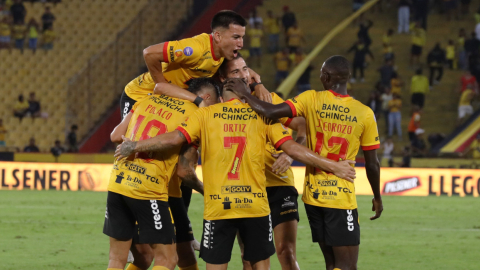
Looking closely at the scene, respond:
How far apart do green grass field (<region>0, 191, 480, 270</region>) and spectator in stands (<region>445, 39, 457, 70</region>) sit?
9.52m

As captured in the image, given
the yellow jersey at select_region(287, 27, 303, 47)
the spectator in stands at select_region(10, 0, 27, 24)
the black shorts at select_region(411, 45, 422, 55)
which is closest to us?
the black shorts at select_region(411, 45, 422, 55)

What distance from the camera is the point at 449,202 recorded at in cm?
1592

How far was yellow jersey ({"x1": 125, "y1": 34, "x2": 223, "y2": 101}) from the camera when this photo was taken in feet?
21.5

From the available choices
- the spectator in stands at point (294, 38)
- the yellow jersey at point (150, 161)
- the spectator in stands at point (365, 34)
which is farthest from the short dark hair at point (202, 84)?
the spectator in stands at point (294, 38)

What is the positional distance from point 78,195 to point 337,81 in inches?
462

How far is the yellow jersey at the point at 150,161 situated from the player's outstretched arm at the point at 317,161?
95 centimetres

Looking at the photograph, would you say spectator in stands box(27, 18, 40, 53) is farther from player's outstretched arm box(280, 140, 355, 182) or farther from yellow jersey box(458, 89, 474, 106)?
player's outstretched arm box(280, 140, 355, 182)

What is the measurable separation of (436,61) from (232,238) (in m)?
19.9

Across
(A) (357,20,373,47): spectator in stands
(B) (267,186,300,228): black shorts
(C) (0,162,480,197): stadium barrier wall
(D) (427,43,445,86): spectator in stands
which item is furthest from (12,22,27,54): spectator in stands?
(B) (267,186,300,228): black shorts

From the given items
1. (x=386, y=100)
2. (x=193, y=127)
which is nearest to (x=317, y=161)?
(x=193, y=127)

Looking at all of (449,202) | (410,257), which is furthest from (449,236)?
(449,202)

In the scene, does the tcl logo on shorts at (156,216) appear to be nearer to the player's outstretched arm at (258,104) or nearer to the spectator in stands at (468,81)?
the player's outstretched arm at (258,104)

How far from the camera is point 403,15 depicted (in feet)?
85.6

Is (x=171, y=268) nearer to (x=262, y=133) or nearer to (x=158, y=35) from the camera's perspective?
(x=262, y=133)
